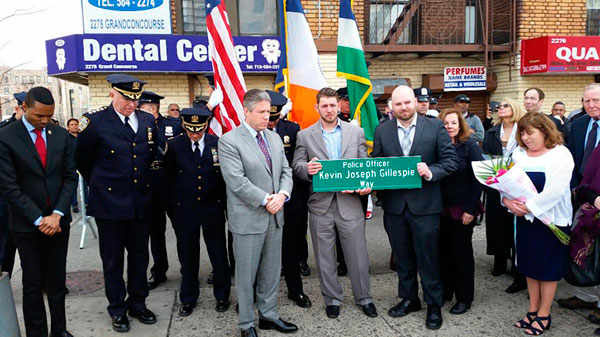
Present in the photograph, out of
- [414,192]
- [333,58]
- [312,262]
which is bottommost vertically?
[312,262]

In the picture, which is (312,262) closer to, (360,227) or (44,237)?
(360,227)

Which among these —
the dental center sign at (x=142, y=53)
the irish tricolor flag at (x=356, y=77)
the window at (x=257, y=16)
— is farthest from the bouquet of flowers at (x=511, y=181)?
the window at (x=257, y=16)

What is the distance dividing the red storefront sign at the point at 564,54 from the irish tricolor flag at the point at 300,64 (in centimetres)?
754

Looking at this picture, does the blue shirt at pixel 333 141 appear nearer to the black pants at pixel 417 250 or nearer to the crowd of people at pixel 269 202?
the crowd of people at pixel 269 202

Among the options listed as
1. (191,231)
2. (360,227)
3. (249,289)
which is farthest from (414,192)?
(191,231)

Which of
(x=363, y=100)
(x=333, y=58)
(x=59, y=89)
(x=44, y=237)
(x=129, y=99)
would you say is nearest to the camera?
(x=44, y=237)

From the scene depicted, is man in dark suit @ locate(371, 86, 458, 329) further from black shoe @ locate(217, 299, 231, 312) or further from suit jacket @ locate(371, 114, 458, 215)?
black shoe @ locate(217, 299, 231, 312)

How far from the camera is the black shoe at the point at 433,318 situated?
3.74 m

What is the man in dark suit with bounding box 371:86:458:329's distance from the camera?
3766 mm

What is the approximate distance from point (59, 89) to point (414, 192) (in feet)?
116

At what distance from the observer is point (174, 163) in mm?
4113

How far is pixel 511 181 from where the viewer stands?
3449 mm

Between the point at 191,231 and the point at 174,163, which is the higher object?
the point at 174,163

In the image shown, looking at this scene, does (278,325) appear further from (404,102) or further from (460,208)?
(404,102)
